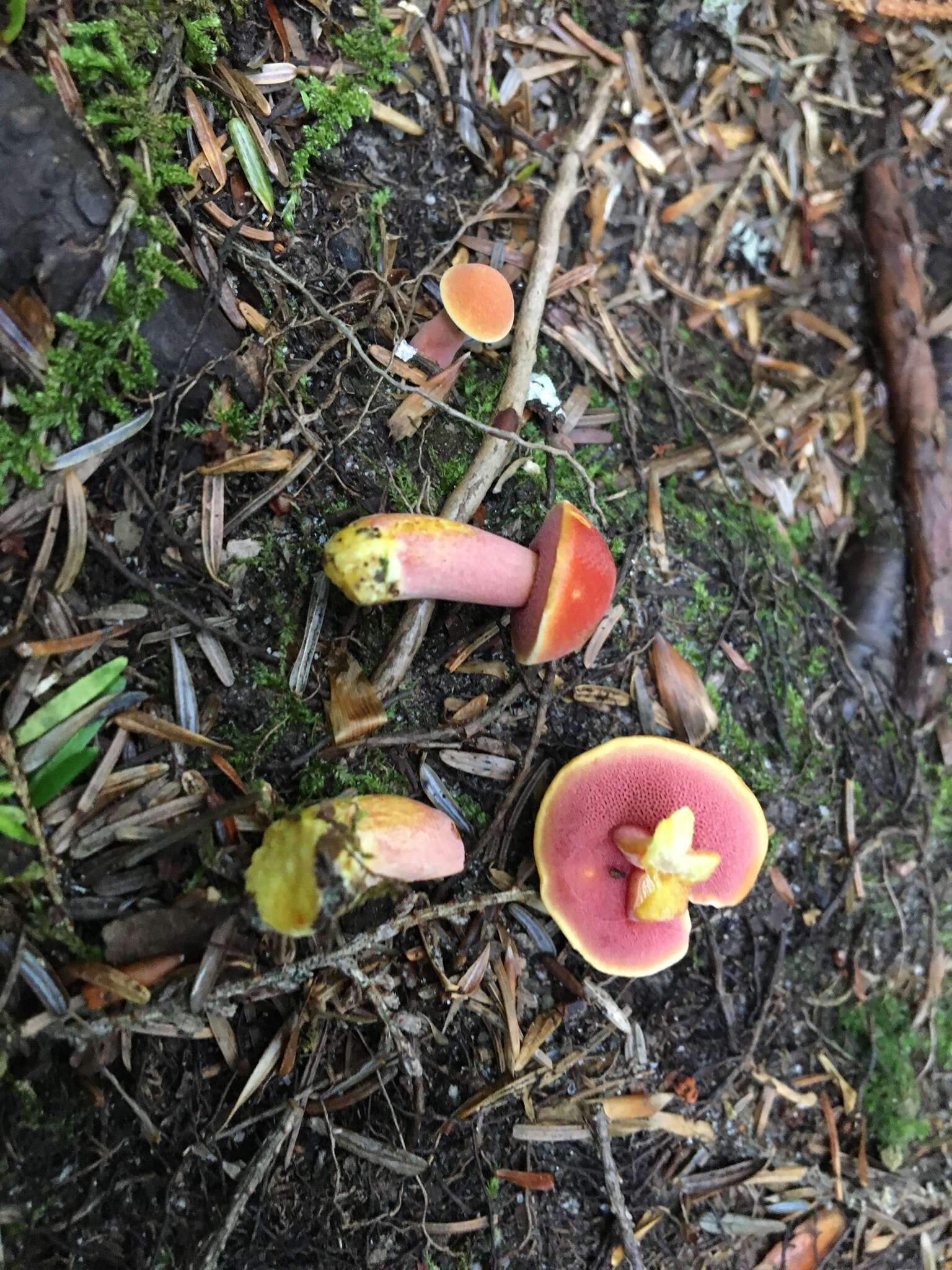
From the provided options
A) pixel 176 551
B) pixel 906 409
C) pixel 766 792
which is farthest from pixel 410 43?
pixel 766 792

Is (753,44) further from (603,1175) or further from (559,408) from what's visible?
(603,1175)

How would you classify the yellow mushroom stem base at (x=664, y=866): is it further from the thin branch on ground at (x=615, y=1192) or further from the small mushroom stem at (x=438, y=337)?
the small mushroom stem at (x=438, y=337)

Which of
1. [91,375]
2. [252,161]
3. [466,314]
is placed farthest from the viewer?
[466,314]

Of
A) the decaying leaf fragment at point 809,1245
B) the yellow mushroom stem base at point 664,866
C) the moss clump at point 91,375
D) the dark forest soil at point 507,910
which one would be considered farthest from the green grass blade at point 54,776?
the decaying leaf fragment at point 809,1245

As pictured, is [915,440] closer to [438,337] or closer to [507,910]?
[438,337]

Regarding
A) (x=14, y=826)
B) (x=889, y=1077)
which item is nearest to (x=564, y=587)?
(x=14, y=826)
